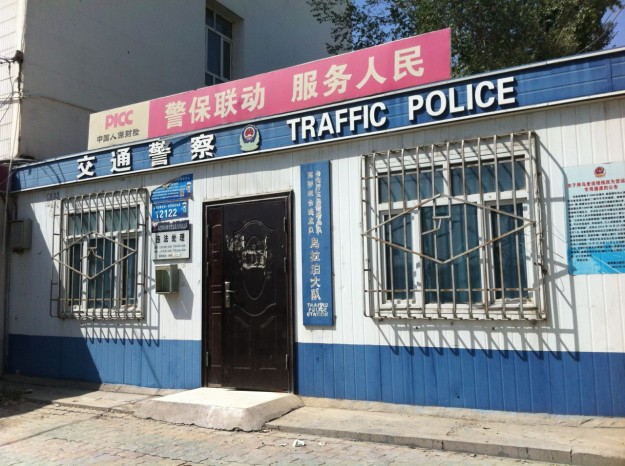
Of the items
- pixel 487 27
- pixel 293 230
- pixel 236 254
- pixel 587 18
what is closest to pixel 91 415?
pixel 236 254

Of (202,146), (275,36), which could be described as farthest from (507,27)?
(202,146)

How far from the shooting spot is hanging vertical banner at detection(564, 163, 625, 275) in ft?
16.9

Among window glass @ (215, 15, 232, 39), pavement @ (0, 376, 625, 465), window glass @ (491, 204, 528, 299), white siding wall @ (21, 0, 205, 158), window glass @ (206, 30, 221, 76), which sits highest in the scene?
window glass @ (215, 15, 232, 39)

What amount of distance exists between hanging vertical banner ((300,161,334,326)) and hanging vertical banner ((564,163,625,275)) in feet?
8.31

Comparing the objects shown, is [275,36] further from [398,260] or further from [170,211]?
[398,260]

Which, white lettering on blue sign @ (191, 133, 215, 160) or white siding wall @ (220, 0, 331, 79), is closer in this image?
white lettering on blue sign @ (191, 133, 215, 160)

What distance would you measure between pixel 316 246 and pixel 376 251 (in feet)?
2.44

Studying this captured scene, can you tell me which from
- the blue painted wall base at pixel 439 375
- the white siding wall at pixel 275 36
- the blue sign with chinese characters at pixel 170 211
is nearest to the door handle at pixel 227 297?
the blue painted wall base at pixel 439 375

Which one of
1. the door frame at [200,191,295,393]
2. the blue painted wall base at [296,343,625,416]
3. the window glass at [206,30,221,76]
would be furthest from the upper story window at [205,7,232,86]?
the blue painted wall base at [296,343,625,416]

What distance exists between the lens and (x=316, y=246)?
669 centimetres

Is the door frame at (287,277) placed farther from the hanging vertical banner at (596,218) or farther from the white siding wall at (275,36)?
the white siding wall at (275,36)

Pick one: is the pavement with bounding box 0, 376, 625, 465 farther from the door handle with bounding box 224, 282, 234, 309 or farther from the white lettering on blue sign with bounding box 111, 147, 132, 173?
the white lettering on blue sign with bounding box 111, 147, 132, 173

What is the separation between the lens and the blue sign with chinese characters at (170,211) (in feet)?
25.5

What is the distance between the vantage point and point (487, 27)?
13031 mm
